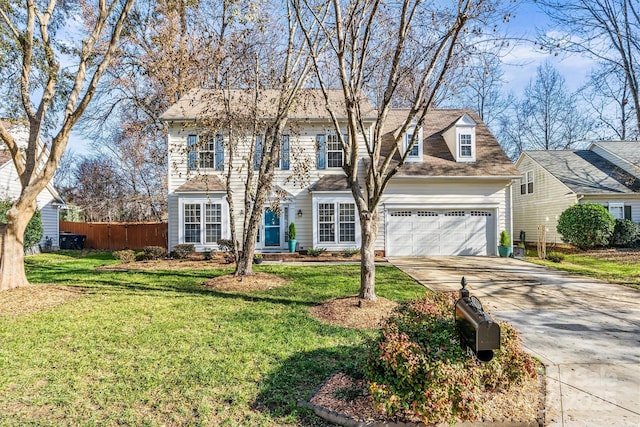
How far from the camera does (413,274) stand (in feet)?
36.1

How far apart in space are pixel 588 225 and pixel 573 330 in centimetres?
1371

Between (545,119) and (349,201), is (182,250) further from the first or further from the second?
(545,119)

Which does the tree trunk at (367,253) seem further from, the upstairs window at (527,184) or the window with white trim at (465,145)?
the upstairs window at (527,184)

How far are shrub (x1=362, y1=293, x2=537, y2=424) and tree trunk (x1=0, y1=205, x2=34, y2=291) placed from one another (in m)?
8.55

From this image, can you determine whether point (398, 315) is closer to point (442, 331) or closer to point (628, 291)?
point (442, 331)

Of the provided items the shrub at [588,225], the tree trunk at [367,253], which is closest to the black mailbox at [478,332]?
the tree trunk at [367,253]

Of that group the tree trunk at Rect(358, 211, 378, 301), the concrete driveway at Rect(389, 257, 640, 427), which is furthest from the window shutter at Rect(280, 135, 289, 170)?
the tree trunk at Rect(358, 211, 378, 301)

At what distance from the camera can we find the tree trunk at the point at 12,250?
8008 mm

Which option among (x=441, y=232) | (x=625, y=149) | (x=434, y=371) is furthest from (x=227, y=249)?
(x=625, y=149)

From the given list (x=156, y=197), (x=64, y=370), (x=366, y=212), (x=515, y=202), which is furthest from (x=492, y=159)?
(x=156, y=197)

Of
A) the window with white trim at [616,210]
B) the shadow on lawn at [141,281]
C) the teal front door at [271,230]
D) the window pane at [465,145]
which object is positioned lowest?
the shadow on lawn at [141,281]

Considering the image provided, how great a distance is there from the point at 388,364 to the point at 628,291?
28.6ft

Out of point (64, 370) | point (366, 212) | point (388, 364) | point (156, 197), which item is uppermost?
point (156, 197)

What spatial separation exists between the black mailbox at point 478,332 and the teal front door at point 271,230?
13060 mm
